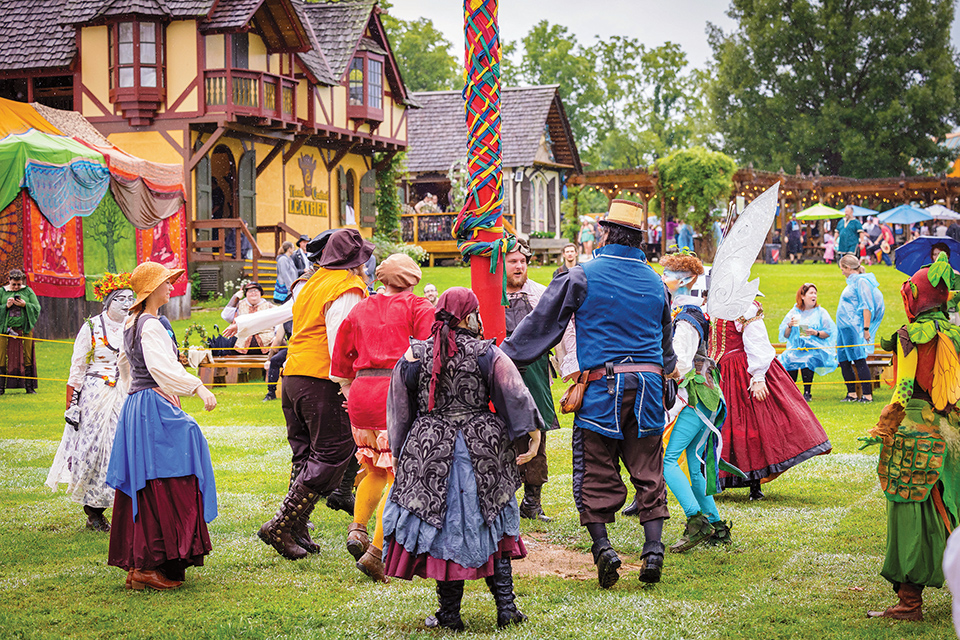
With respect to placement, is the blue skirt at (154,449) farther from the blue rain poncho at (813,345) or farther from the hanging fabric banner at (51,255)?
the hanging fabric banner at (51,255)

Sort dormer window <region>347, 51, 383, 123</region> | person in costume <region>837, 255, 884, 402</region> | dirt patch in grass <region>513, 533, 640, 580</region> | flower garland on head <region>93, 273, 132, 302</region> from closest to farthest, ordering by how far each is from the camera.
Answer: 1. dirt patch in grass <region>513, 533, 640, 580</region>
2. flower garland on head <region>93, 273, 132, 302</region>
3. person in costume <region>837, 255, 884, 402</region>
4. dormer window <region>347, 51, 383, 123</region>

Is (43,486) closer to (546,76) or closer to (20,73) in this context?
(20,73)

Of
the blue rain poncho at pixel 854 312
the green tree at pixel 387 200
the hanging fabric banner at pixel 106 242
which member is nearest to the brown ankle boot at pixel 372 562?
the blue rain poncho at pixel 854 312

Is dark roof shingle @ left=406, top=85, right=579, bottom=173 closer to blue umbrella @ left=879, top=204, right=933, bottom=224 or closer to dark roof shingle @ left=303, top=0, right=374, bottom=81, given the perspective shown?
dark roof shingle @ left=303, top=0, right=374, bottom=81

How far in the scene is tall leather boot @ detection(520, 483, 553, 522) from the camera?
7105 mm

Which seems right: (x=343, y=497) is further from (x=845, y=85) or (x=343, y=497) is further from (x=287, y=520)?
(x=845, y=85)

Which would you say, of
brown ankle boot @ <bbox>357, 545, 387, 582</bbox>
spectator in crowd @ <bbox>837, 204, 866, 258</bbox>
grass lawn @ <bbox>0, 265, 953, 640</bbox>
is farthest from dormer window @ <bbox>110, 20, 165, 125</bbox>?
brown ankle boot @ <bbox>357, 545, 387, 582</bbox>

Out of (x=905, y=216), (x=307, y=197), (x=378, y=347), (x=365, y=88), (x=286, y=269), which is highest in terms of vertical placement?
(x=365, y=88)

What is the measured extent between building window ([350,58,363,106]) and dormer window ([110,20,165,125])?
6362 millimetres

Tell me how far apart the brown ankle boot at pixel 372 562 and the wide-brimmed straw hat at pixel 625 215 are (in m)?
2.22

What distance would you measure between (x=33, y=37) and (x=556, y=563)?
76.9 feet

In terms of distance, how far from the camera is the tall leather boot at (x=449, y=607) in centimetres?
467

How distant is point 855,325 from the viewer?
1331cm

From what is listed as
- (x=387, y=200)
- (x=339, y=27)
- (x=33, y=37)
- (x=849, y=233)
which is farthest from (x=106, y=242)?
(x=849, y=233)
